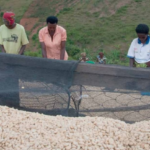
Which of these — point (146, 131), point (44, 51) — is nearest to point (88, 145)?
point (146, 131)

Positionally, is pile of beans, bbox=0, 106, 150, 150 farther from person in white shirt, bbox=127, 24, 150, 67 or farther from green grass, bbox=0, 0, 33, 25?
green grass, bbox=0, 0, 33, 25

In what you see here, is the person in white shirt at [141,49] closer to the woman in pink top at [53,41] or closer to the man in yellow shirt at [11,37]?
the woman in pink top at [53,41]

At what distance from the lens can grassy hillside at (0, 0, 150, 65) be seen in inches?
488

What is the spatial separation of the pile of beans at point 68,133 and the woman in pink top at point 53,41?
1740 millimetres

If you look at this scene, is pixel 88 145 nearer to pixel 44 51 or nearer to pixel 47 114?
pixel 47 114

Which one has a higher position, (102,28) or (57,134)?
(102,28)

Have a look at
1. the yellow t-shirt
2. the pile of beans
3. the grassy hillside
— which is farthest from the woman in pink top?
the grassy hillside

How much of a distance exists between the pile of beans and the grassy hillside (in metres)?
7.43

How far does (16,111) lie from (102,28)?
37.8ft

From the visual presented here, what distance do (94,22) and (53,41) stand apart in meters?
10.9

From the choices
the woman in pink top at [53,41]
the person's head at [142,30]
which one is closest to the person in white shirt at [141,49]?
the person's head at [142,30]

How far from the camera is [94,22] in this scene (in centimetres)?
1557

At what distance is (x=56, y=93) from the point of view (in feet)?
11.5

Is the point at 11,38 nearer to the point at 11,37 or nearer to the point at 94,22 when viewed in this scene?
the point at 11,37
